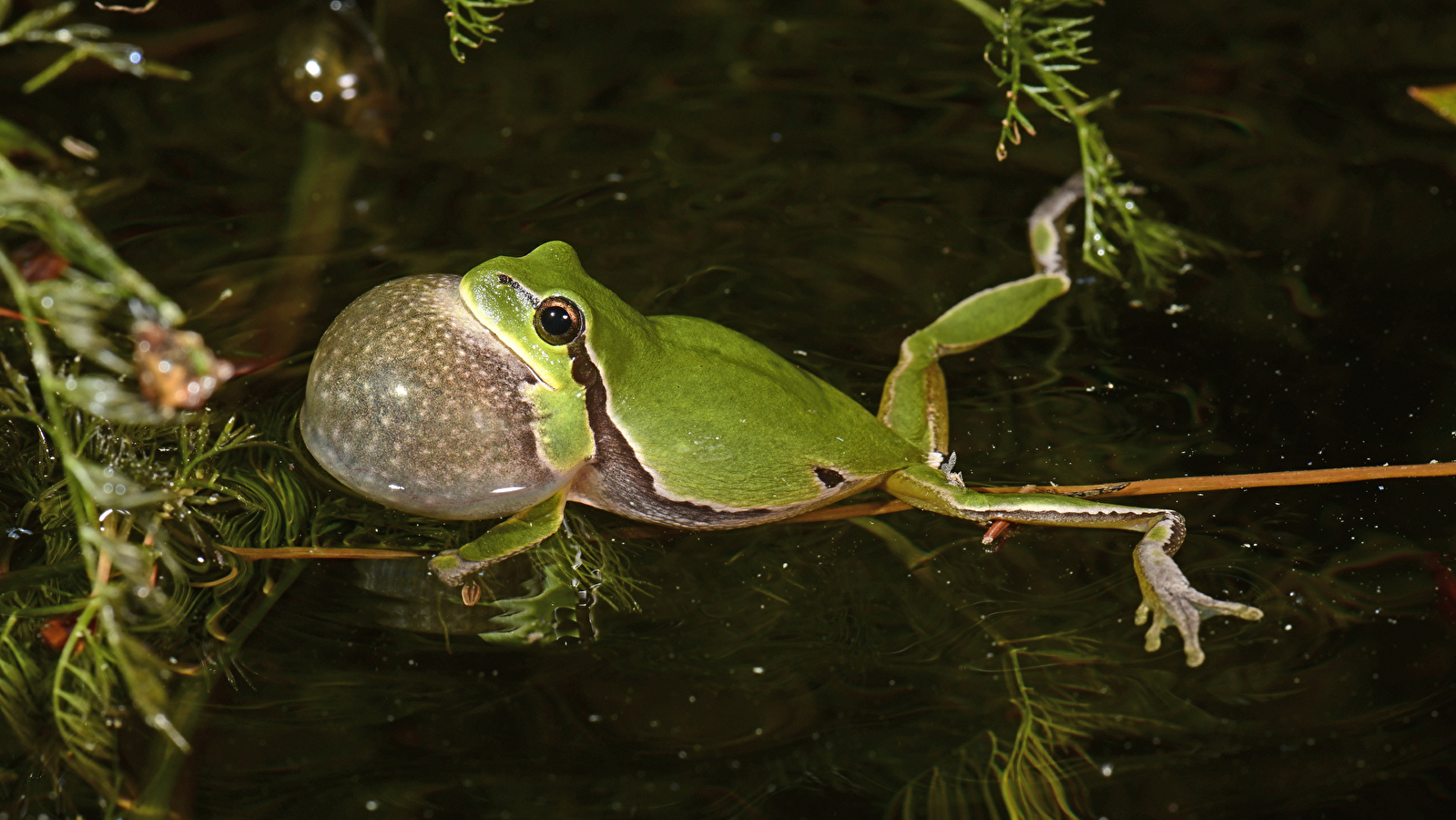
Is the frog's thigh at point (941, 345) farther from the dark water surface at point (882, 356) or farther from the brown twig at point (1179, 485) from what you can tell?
the brown twig at point (1179, 485)

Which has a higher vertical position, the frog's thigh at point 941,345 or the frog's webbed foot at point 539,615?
the frog's thigh at point 941,345

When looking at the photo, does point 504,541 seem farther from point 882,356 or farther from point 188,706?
point 882,356

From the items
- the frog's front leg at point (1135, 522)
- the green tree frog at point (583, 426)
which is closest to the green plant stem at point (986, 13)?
the green tree frog at point (583, 426)

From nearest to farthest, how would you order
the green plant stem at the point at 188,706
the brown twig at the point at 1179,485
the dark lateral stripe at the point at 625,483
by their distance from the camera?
the green plant stem at the point at 188,706
the dark lateral stripe at the point at 625,483
the brown twig at the point at 1179,485

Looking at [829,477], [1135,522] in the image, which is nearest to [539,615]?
[829,477]

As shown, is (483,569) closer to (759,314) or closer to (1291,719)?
(759,314)

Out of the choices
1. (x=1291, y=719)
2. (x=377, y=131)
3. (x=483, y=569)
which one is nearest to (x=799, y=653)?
(x=483, y=569)
